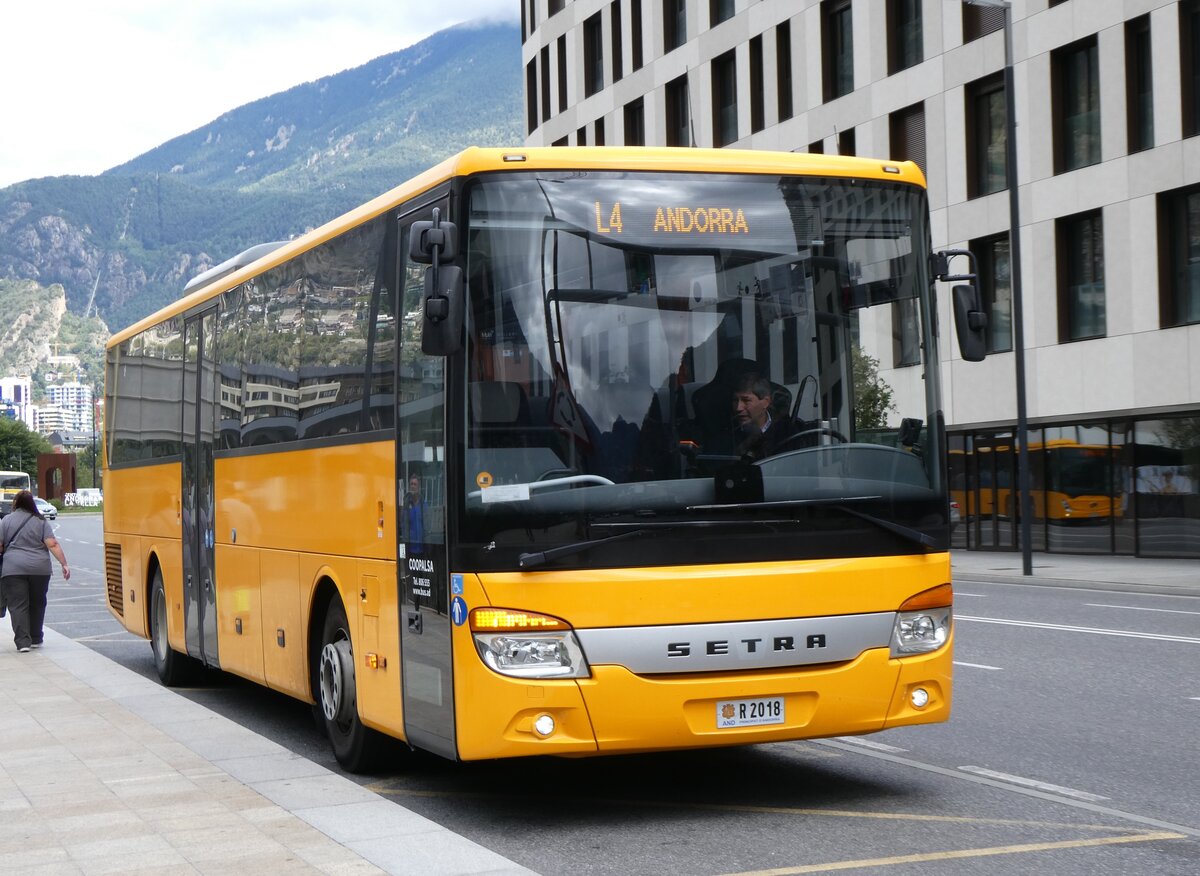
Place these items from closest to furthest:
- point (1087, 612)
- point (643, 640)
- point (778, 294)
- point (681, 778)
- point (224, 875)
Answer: point (224, 875), point (643, 640), point (778, 294), point (681, 778), point (1087, 612)

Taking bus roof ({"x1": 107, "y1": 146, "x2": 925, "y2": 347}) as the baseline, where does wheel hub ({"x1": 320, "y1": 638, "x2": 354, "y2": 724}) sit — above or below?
below

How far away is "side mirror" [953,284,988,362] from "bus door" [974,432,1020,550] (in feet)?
85.9

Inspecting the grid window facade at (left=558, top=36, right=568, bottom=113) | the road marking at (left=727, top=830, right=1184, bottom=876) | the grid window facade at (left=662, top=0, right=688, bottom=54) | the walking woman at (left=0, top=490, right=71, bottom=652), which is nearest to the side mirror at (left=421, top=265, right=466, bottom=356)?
the road marking at (left=727, top=830, right=1184, bottom=876)

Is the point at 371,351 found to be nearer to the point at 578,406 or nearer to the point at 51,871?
the point at 578,406

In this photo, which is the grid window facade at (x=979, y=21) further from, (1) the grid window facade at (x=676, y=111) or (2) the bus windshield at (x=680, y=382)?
(2) the bus windshield at (x=680, y=382)

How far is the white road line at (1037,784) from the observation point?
25.4 feet

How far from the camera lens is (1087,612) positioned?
18953 millimetres

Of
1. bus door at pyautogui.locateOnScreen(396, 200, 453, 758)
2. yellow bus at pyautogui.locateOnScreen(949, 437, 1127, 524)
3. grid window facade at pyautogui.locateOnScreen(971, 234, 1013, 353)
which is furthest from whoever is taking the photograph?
grid window facade at pyautogui.locateOnScreen(971, 234, 1013, 353)

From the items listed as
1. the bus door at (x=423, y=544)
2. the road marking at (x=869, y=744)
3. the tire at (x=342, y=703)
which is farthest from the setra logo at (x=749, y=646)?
the tire at (x=342, y=703)

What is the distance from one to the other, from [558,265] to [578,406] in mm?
643

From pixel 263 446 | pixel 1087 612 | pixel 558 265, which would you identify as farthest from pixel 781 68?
pixel 558 265

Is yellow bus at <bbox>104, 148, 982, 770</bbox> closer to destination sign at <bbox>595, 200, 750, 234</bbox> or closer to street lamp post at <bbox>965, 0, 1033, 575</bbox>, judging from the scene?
destination sign at <bbox>595, 200, 750, 234</bbox>

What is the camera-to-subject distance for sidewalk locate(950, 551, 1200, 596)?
78.1ft

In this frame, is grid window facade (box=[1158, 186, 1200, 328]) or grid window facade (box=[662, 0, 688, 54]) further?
grid window facade (box=[662, 0, 688, 54])
